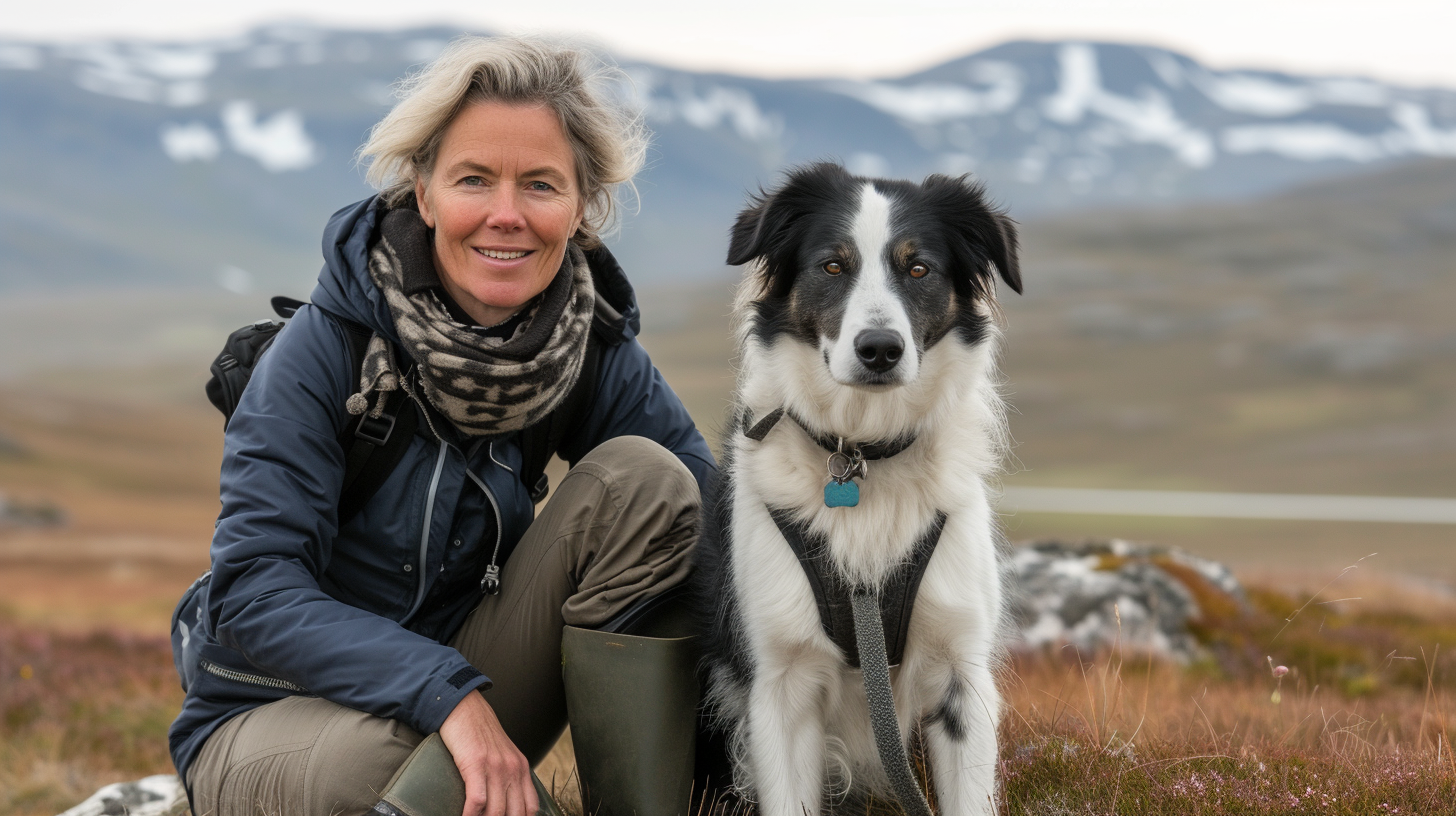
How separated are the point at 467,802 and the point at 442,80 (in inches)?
74.8

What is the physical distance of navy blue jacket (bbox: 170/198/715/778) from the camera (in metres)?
2.65

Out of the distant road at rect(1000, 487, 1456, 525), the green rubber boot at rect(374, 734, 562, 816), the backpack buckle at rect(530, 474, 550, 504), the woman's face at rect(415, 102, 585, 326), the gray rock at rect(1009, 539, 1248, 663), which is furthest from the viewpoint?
the distant road at rect(1000, 487, 1456, 525)

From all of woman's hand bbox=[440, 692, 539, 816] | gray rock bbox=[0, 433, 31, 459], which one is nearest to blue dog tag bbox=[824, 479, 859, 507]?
woman's hand bbox=[440, 692, 539, 816]

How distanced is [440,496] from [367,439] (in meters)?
0.25

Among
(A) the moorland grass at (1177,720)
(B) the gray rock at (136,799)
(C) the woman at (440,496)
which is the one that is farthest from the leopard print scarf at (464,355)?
(B) the gray rock at (136,799)

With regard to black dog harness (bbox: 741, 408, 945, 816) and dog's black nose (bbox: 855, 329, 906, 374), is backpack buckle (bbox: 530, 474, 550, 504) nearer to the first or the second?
black dog harness (bbox: 741, 408, 945, 816)

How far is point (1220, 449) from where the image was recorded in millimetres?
53125

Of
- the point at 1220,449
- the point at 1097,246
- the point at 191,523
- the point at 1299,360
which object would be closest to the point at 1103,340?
the point at 1299,360

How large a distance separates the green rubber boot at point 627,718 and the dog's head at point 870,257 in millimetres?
950

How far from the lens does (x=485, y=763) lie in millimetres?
2609

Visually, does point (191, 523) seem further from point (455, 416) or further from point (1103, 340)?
point (1103, 340)

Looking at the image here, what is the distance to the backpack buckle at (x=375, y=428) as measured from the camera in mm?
2893

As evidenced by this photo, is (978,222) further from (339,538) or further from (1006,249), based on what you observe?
(339,538)

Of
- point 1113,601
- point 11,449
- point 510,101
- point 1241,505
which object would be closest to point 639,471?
point 510,101
